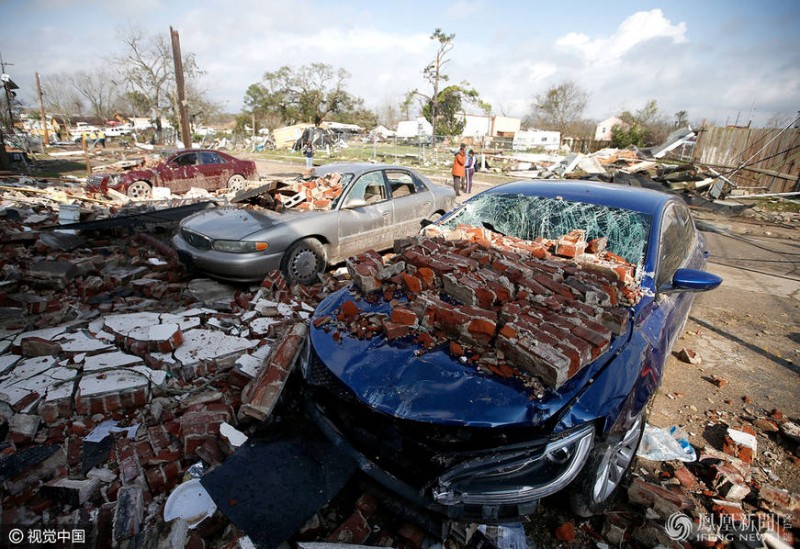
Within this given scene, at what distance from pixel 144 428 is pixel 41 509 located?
686 millimetres

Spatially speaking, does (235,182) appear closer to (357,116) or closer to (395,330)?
(395,330)

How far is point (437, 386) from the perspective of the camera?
1.82 metres

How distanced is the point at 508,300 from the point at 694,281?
1.31 meters

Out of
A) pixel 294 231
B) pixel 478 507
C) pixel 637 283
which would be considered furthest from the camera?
pixel 294 231

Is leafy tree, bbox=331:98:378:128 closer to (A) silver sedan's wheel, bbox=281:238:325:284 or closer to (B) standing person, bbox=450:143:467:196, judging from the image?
(B) standing person, bbox=450:143:467:196

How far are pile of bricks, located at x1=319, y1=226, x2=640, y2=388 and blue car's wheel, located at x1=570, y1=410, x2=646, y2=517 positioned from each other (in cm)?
39

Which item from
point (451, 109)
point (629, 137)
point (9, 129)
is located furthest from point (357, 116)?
point (9, 129)

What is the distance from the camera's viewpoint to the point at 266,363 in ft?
8.74

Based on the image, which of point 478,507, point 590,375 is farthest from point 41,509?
point 590,375

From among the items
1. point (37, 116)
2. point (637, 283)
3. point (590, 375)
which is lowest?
point (590, 375)

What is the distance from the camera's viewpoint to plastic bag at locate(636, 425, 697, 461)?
96.2 inches

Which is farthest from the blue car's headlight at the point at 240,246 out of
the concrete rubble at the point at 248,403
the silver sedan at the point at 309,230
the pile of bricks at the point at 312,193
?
the pile of bricks at the point at 312,193

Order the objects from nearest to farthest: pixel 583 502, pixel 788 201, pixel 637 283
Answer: pixel 583 502 → pixel 637 283 → pixel 788 201

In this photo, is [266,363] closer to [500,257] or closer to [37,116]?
[500,257]
